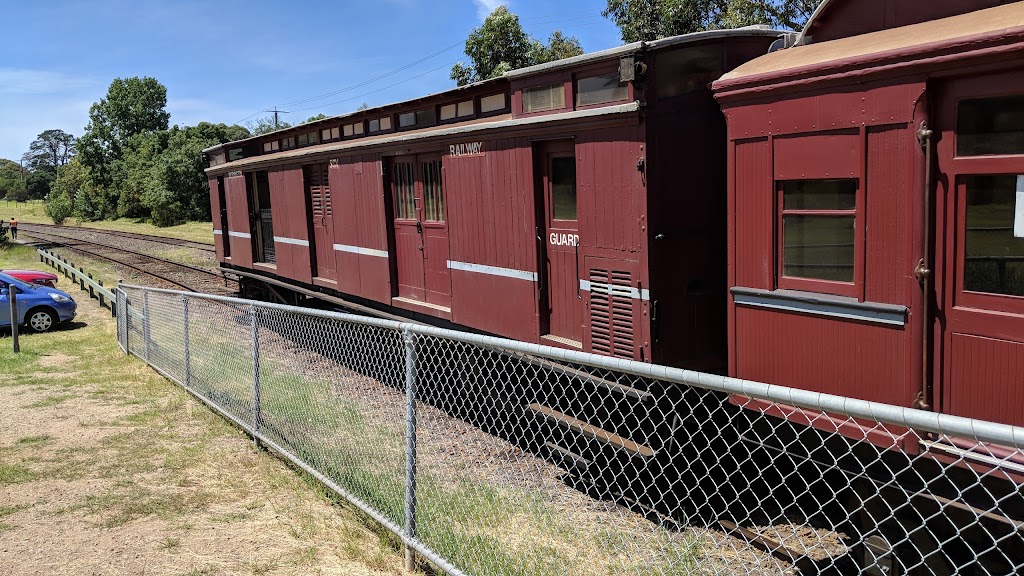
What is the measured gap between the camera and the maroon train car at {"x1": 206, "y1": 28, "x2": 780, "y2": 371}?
558cm

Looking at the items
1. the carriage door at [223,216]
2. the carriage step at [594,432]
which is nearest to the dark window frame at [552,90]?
the carriage step at [594,432]

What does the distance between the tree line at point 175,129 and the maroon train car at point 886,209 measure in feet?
43.0

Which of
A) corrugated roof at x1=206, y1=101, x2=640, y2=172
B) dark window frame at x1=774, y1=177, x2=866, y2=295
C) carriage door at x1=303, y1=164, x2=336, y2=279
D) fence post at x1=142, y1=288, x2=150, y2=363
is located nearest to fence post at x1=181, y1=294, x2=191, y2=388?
fence post at x1=142, y1=288, x2=150, y2=363

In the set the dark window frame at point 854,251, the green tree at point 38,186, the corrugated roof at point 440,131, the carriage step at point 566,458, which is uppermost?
the green tree at point 38,186

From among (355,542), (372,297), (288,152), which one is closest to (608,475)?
(355,542)

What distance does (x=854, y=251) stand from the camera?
4.38m

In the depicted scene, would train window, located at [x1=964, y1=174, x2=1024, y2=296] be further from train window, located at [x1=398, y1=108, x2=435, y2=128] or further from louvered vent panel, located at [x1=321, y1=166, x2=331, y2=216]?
louvered vent panel, located at [x1=321, y1=166, x2=331, y2=216]

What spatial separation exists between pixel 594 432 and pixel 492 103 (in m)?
3.59

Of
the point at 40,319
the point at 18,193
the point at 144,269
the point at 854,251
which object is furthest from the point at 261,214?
the point at 18,193

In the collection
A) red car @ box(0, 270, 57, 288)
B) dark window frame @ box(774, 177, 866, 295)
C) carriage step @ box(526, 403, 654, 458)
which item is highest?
dark window frame @ box(774, 177, 866, 295)

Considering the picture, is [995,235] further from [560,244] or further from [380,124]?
[380,124]

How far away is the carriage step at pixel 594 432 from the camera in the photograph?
17.0 ft

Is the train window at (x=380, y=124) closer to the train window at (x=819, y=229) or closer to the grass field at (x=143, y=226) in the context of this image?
the train window at (x=819, y=229)

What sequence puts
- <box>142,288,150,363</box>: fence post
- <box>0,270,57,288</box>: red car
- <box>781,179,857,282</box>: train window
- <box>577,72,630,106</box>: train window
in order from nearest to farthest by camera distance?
<box>781,179,857,282</box>: train window → <box>577,72,630,106</box>: train window → <box>142,288,150,363</box>: fence post → <box>0,270,57,288</box>: red car
